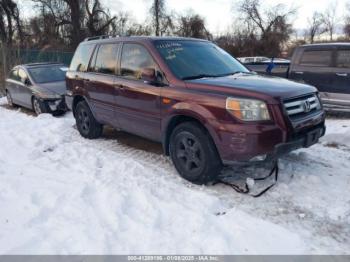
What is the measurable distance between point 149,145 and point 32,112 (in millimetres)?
5705

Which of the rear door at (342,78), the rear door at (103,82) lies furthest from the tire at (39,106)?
the rear door at (342,78)

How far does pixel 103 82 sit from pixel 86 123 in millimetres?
1290

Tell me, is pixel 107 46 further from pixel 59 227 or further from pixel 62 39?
pixel 62 39

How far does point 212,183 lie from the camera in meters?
4.49

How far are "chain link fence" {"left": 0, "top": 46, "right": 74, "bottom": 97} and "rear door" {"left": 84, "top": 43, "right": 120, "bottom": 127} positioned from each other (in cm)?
1100

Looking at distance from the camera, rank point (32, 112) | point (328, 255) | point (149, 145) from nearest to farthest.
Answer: point (328, 255) → point (149, 145) → point (32, 112)

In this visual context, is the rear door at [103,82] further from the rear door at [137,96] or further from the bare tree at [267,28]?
the bare tree at [267,28]

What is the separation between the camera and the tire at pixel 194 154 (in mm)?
4219

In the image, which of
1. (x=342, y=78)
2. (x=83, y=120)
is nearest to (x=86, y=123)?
(x=83, y=120)

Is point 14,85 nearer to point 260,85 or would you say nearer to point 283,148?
point 260,85

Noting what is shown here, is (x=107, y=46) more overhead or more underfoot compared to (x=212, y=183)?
more overhead

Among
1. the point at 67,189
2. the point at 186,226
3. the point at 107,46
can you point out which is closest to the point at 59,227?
the point at 67,189

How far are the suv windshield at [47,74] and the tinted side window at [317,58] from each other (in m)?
7.03

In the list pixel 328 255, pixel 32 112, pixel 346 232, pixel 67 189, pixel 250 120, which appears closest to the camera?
pixel 328 255
